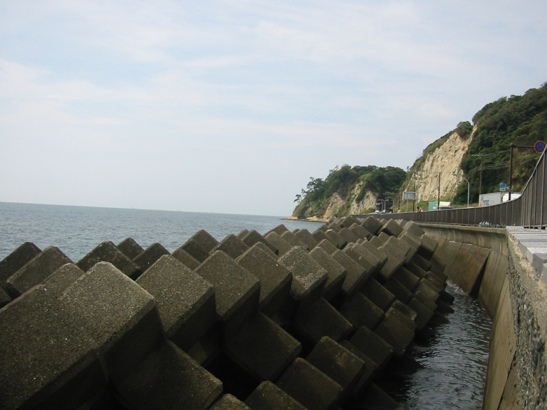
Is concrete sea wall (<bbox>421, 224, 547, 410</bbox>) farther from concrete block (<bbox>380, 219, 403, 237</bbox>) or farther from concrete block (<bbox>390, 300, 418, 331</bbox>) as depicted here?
concrete block (<bbox>380, 219, 403, 237</bbox>)

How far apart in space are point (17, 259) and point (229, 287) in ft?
11.1

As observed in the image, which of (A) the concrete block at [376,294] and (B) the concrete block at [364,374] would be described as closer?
(B) the concrete block at [364,374]

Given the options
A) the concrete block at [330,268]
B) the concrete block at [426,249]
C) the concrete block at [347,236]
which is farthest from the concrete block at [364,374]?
the concrete block at [426,249]

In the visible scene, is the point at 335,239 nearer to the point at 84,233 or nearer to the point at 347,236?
the point at 347,236

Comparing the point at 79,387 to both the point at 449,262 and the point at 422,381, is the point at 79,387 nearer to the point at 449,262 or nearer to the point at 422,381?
the point at 422,381

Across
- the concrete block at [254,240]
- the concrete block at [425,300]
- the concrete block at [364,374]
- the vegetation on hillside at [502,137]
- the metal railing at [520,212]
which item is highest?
the vegetation on hillside at [502,137]

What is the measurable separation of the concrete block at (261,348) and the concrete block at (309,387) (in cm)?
11

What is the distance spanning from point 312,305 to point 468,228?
1503 cm

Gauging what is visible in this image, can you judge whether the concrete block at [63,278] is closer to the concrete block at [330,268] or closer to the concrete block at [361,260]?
the concrete block at [330,268]

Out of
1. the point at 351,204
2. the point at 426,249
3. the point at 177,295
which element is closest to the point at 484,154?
the point at 426,249

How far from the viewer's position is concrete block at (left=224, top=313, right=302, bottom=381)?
5473 mm

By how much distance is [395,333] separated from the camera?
890cm

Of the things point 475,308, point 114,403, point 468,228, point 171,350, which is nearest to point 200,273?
point 171,350

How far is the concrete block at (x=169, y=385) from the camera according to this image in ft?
14.1
